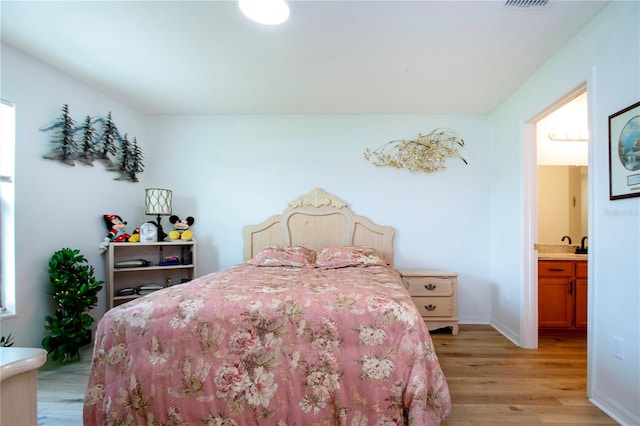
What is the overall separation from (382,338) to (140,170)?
11.1ft

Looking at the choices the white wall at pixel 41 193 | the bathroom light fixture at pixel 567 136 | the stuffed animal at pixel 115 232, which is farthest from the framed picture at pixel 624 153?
the white wall at pixel 41 193

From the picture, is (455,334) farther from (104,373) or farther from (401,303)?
(104,373)

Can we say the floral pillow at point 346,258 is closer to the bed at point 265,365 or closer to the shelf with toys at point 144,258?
the bed at point 265,365

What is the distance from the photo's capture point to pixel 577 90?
2.13 meters

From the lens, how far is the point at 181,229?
3459 millimetres

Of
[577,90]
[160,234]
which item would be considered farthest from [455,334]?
[160,234]

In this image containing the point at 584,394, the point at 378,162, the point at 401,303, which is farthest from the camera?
the point at 378,162

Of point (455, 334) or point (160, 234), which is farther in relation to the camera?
point (160, 234)

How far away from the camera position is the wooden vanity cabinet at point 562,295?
2.95m

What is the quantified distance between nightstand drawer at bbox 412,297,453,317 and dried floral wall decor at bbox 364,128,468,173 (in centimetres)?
145

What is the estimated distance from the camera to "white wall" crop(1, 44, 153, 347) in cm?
227

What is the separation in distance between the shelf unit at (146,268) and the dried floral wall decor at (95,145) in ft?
2.68

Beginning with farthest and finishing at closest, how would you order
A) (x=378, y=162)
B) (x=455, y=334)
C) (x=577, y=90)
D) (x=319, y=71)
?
(x=378, y=162) < (x=455, y=334) < (x=319, y=71) < (x=577, y=90)

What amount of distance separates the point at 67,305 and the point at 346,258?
234cm
